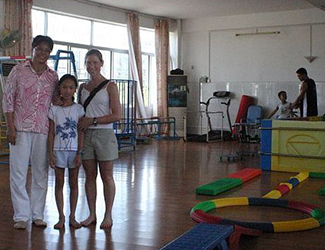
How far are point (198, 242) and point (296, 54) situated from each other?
35.4 feet

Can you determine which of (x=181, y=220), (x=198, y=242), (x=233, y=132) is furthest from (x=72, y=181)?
(x=233, y=132)

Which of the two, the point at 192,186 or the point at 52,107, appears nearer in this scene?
the point at 52,107

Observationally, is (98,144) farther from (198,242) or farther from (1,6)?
(1,6)

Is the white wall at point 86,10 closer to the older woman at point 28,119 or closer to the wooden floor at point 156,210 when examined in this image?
the wooden floor at point 156,210

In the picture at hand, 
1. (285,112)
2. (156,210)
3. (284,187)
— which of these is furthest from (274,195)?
(285,112)

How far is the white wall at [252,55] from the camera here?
12.6 meters

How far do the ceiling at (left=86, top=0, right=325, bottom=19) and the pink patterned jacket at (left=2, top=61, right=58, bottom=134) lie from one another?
27.5 feet

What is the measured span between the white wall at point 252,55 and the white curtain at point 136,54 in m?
1.83

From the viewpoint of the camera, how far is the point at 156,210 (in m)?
4.59

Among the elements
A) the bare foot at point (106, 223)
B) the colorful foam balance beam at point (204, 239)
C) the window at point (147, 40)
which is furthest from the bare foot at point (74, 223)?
the window at point (147, 40)

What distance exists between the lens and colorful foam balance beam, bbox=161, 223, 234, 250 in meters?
2.78

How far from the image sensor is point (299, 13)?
41.8ft

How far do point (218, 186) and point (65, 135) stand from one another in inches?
91.7

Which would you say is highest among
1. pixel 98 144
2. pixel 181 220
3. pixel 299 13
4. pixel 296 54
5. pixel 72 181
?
pixel 299 13
